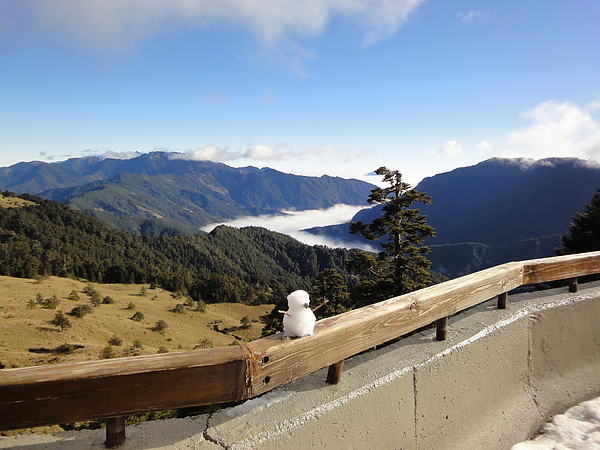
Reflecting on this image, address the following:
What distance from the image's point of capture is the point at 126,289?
8269 centimetres

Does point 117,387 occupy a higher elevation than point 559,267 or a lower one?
lower

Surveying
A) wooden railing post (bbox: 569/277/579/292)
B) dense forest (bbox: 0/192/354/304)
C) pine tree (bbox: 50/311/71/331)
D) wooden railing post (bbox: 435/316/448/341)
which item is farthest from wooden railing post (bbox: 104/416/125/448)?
dense forest (bbox: 0/192/354/304)

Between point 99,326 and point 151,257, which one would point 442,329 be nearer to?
point 99,326

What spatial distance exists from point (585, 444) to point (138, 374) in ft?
11.7

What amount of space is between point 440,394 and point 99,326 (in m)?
53.5

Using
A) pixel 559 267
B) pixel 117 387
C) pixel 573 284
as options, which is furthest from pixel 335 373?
pixel 573 284

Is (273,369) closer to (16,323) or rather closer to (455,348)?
(455,348)

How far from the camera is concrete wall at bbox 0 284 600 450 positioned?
1.95 m

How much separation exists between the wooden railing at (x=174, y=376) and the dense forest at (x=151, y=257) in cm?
6706

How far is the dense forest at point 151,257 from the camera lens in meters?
94.4

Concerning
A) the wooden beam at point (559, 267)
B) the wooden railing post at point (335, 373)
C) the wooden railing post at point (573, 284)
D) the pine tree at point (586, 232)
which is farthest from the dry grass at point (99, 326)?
the pine tree at point (586, 232)

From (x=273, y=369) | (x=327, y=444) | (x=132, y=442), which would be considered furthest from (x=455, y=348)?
(x=132, y=442)

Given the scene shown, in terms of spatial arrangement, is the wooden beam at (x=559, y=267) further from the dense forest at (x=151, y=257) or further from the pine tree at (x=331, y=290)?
the dense forest at (x=151, y=257)

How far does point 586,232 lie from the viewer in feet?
83.5
